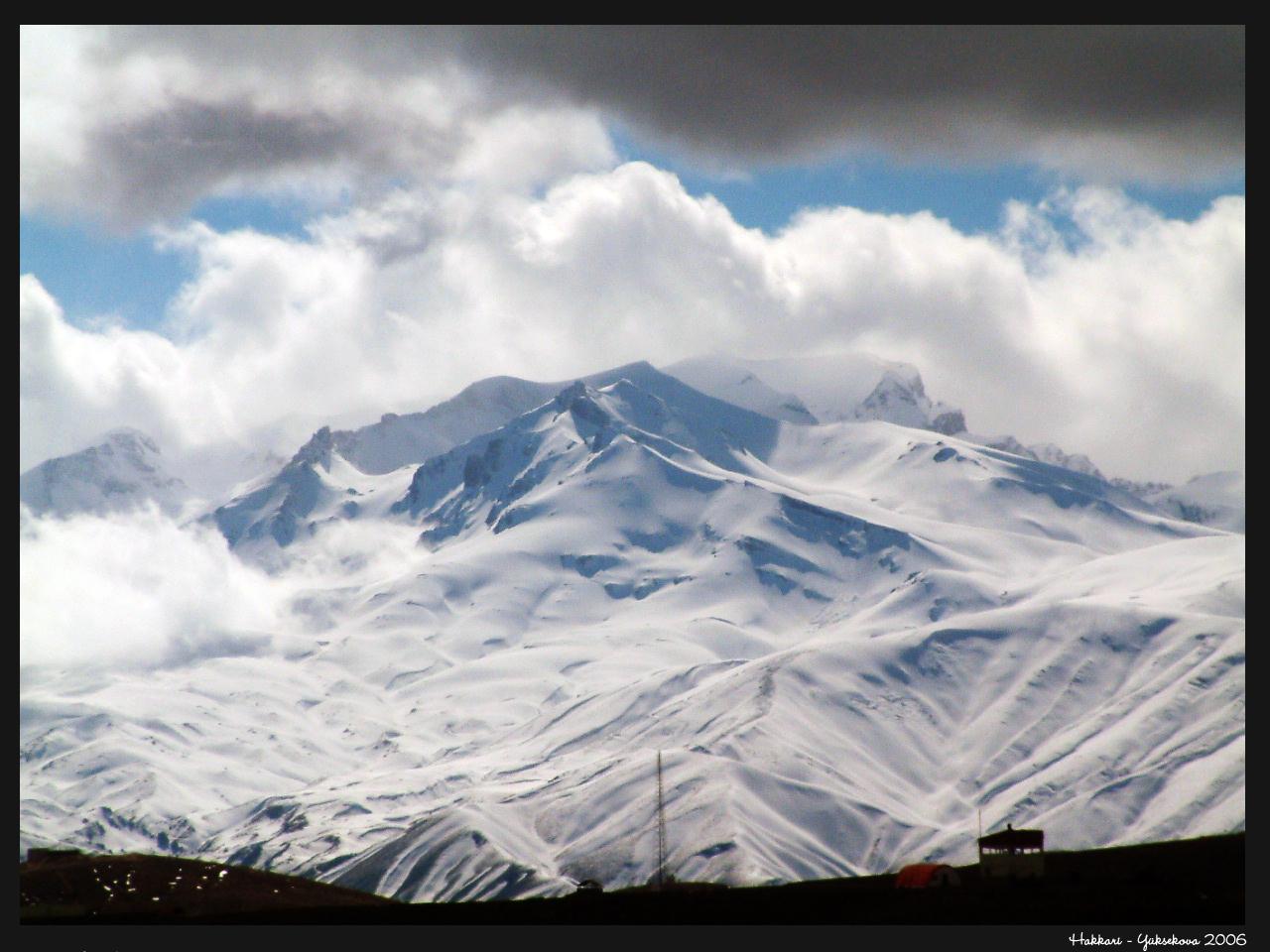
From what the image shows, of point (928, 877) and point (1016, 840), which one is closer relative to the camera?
point (928, 877)

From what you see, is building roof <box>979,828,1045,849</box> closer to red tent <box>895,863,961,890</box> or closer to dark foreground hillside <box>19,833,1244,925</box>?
dark foreground hillside <box>19,833,1244,925</box>

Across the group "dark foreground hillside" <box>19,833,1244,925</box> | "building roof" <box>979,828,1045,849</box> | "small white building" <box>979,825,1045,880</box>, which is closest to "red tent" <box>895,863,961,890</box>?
"dark foreground hillside" <box>19,833,1244,925</box>

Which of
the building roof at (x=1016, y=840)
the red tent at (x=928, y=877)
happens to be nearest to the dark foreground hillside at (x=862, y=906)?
the red tent at (x=928, y=877)

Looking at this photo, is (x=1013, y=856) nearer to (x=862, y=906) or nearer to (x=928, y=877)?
(x=928, y=877)

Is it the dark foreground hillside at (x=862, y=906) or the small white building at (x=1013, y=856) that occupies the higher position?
the small white building at (x=1013, y=856)

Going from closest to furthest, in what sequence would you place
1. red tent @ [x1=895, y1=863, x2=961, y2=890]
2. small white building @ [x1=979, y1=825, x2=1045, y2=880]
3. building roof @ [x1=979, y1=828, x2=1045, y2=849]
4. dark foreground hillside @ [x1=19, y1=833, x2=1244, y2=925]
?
dark foreground hillside @ [x1=19, y1=833, x2=1244, y2=925] < red tent @ [x1=895, y1=863, x2=961, y2=890] < small white building @ [x1=979, y1=825, x2=1045, y2=880] < building roof @ [x1=979, y1=828, x2=1045, y2=849]

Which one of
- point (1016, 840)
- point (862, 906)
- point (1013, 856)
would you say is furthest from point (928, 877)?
point (862, 906)

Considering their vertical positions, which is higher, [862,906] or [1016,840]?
[1016,840]

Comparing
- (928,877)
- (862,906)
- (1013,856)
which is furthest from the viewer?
(1013,856)

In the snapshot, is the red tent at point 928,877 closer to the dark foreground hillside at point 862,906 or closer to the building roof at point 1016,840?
the dark foreground hillside at point 862,906
